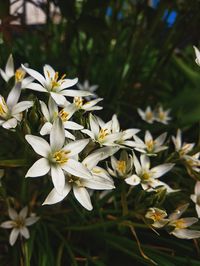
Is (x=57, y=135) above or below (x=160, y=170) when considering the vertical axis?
above

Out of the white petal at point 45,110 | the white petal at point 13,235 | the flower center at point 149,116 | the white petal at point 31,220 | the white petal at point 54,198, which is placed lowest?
the white petal at point 13,235

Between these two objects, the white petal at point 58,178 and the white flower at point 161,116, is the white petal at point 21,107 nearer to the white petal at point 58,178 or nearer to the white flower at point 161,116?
the white petal at point 58,178

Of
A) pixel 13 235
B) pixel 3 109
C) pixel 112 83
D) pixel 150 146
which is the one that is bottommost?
pixel 13 235

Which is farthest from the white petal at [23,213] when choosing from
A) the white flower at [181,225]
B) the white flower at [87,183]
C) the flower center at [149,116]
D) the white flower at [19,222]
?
the flower center at [149,116]

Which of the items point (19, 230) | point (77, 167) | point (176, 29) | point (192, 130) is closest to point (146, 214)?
point (77, 167)

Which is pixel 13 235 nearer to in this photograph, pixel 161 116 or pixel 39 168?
pixel 39 168

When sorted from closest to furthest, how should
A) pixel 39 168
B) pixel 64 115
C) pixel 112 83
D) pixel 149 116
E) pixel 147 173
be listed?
pixel 39 168 < pixel 64 115 < pixel 147 173 < pixel 149 116 < pixel 112 83

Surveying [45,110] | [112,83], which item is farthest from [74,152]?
[112,83]
